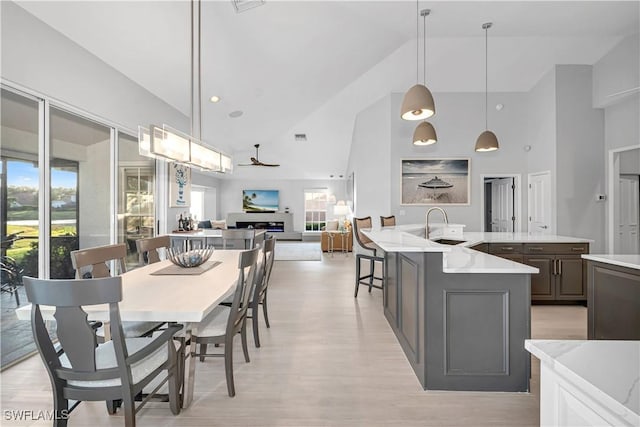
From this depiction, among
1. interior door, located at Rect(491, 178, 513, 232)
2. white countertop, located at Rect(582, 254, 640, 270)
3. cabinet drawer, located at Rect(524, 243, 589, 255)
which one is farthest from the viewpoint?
interior door, located at Rect(491, 178, 513, 232)

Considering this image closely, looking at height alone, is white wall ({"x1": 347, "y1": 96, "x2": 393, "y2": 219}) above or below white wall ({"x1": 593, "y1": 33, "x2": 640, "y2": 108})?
below

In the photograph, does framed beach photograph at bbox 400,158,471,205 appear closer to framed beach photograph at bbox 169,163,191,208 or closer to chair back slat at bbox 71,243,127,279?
framed beach photograph at bbox 169,163,191,208

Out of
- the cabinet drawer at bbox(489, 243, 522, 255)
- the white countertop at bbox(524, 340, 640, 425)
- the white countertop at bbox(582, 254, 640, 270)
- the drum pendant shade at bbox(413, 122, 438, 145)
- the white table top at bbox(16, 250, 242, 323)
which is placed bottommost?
the white table top at bbox(16, 250, 242, 323)

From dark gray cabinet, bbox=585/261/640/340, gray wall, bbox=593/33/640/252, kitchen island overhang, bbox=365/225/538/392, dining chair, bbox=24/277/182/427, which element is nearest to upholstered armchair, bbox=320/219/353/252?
gray wall, bbox=593/33/640/252

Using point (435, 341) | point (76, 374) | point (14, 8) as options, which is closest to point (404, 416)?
point (435, 341)

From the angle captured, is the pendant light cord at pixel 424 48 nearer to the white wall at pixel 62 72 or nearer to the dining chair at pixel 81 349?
the white wall at pixel 62 72

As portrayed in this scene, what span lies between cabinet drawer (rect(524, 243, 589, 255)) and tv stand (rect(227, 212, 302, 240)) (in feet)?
28.7

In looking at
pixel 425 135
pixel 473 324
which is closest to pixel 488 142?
pixel 425 135

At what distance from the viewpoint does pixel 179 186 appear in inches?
207

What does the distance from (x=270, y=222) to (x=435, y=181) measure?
7.19 m

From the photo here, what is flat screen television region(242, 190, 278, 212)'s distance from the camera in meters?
12.2

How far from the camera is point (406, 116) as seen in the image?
3.03m

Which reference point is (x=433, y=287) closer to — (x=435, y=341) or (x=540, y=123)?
(x=435, y=341)

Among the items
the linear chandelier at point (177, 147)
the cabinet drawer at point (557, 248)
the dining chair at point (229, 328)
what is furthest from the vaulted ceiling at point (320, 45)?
the cabinet drawer at point (557, 248)
